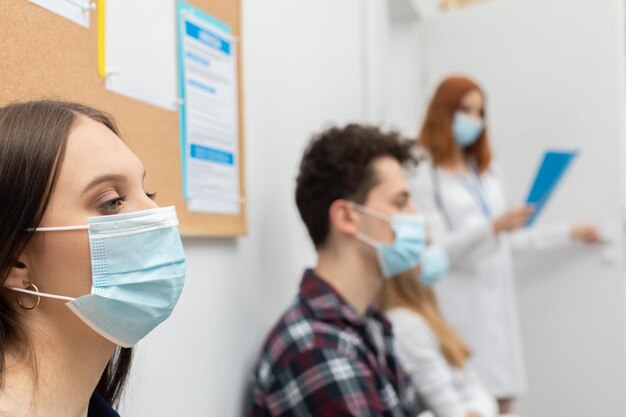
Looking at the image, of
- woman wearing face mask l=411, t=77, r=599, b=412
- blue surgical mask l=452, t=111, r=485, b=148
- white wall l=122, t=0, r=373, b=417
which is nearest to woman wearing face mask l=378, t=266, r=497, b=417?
white wall l=122, t=0, r=373, b=417

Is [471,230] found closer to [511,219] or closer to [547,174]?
[511,219]

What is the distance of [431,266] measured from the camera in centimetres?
171

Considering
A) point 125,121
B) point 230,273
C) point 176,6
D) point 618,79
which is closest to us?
point 125,121

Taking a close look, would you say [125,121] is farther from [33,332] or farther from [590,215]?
[590,215]

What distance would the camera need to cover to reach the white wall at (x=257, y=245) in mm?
1134

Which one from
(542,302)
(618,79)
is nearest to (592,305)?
(542,302)

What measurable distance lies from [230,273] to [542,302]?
1726mm

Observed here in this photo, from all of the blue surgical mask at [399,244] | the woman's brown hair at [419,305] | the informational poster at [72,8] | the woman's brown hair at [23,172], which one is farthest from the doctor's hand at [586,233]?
the woman's brown hair at [23,172]

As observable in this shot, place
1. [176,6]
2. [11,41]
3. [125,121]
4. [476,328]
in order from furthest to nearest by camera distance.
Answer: [476,328], [176,6], [125,121], [11,41]

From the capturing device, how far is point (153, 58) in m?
1.09

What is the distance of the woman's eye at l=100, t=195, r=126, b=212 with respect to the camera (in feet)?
2.36

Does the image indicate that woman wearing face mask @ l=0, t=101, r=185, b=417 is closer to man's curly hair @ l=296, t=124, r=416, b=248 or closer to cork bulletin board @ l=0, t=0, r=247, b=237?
cork bulletin board @ l=0, t=0, r=247, b=237

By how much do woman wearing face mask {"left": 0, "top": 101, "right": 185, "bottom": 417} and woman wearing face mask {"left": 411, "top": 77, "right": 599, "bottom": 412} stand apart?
4.71 feet

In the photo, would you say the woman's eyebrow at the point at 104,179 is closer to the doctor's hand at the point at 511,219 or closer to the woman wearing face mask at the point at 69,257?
the woman wearing face mask at the point at 69,257
